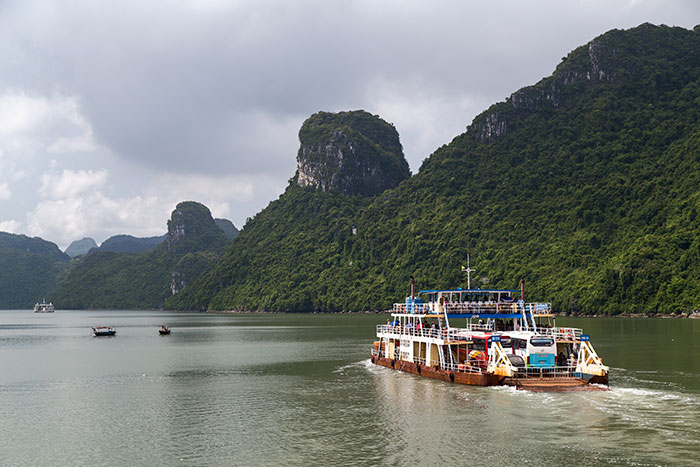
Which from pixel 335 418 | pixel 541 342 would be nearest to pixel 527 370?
pixel 541 342

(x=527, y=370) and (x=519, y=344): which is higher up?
(x=519, y=344)

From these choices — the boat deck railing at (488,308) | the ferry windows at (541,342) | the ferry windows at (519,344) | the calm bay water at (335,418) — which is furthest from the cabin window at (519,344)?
the boat deck railing at (488,308)

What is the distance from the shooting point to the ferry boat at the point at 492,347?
49344mm

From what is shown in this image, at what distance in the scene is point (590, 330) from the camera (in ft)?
389

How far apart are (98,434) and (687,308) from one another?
149327 millimetres

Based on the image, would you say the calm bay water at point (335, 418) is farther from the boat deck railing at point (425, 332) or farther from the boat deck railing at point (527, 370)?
the boat deck railing at point (425, 332)

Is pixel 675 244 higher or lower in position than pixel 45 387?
higher

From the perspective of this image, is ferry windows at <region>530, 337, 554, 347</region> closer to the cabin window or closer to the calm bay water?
the cabin window

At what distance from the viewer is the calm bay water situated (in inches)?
1297

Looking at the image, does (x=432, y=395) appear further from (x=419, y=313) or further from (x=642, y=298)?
(x=642, y=298)

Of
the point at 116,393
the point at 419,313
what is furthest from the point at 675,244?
the point at 116,393

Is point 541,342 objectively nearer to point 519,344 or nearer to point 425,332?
point 519,344

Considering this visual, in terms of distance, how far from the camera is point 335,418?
41969 millimetres

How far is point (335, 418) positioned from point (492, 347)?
51.6 feet
